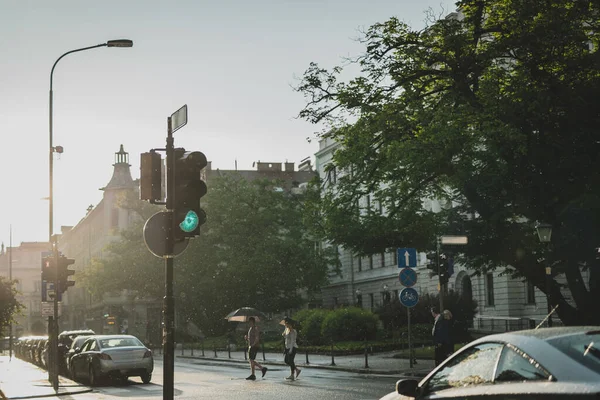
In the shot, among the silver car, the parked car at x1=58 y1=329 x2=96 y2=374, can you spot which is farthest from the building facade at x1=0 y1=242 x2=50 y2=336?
the silver car

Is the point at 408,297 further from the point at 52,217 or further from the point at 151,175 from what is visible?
the point at 151,175

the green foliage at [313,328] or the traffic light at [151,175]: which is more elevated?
the traffic light at [151,175]

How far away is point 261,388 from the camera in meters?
21.7

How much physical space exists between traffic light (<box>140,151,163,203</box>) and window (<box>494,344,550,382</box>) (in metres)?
6.32

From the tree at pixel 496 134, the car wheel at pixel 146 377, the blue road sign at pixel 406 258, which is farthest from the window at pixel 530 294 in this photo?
the car wheel at pixel 146 377

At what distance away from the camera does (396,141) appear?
2867 centimetres

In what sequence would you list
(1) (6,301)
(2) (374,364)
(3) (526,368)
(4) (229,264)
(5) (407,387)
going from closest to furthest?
(3) (526,368) < (5) (407,387) < (2) (374,364) < (1) (6,301) < (4) (229,264)

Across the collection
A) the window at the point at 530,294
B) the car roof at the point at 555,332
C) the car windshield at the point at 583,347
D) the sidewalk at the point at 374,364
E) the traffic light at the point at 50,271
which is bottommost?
the sidewalk at the point at 374,364

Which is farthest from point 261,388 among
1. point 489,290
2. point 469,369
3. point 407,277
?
point 489,290

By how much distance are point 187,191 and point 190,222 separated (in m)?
0.38

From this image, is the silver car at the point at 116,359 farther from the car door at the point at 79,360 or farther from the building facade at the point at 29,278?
the building facade at the point at 29,278

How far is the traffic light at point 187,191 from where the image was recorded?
36.3 ft

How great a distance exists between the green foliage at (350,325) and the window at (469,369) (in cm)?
3827

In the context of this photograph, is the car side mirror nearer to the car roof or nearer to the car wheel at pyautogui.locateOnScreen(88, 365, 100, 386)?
the car roof
